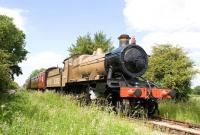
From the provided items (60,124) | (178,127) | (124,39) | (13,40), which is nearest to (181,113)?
(178,127)

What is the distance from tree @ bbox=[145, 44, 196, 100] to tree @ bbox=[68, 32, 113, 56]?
17334mm

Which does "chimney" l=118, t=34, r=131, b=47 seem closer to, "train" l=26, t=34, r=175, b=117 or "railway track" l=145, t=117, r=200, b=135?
"train" l=26, t=34, r=175, b=117

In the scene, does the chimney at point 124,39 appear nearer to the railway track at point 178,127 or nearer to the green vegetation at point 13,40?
the railway track at point 178,127

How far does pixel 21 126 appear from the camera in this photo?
7.75 metres

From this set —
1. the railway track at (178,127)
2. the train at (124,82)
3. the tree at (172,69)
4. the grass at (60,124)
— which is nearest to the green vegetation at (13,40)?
the tree at (172,69)

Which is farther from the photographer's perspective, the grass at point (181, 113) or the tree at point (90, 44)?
the tree at point (90, 44)

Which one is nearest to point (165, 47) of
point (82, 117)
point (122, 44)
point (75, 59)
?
point (75, 59)

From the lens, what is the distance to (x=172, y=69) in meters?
24.4

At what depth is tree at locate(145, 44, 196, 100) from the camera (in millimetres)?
24109

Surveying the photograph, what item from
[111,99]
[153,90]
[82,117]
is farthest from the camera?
[111,99]

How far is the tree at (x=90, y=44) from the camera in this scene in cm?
4259

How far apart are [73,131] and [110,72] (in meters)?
8.05

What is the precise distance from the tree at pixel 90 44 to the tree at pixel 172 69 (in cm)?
1733

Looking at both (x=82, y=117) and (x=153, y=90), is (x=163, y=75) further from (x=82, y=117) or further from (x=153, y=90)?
(x=82, y=117)
